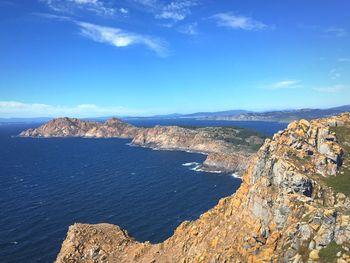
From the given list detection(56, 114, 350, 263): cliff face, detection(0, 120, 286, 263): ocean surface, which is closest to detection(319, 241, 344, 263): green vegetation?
detection(56, 114, 350, 263): cliff face

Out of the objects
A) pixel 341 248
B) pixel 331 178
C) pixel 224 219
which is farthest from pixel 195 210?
pixel 341 248

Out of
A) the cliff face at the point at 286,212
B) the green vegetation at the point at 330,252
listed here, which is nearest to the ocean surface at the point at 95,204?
the cliff face at the point at 286,212

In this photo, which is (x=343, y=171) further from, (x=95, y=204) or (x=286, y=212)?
(x=95, y=204)

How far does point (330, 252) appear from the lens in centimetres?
3441

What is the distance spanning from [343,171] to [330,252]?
53.9 ft

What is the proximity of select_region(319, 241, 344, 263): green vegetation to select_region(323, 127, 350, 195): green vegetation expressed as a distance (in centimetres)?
1032

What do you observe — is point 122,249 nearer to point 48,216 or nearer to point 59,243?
point 59,243

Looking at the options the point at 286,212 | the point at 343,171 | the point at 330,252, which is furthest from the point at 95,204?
the point at 330,252

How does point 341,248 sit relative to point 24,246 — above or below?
above

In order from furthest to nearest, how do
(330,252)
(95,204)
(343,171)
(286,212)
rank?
1. (95,204)
2. (343,171)
3. (286,212)
4. (330,252)

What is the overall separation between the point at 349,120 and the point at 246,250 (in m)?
31.0

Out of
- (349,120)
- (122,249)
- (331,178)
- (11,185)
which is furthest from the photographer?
(11,185)

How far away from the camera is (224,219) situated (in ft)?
174

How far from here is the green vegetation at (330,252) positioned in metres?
33.8
